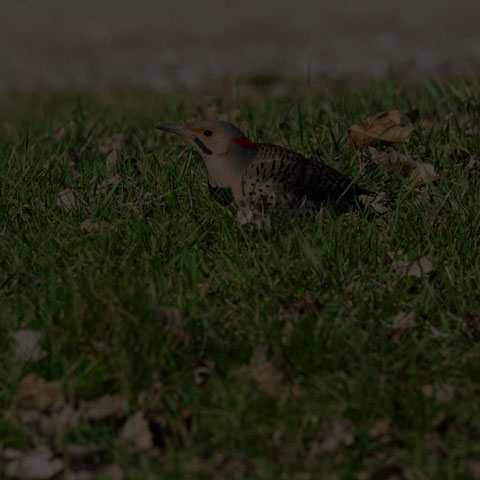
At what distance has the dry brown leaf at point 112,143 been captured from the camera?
Result: 766 cm

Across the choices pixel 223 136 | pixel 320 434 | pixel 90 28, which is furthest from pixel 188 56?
pixel 320 434

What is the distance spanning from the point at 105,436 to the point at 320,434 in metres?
0.96

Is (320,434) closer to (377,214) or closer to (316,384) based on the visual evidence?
(316,384)

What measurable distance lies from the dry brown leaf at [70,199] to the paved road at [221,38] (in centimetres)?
878

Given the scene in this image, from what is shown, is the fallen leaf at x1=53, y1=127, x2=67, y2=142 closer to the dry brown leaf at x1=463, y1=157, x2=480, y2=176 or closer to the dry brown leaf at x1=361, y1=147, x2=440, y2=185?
the dry brown leaf at x1=361, y1=147, x2=440, y2=185

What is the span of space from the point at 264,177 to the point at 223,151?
→ 0.34m

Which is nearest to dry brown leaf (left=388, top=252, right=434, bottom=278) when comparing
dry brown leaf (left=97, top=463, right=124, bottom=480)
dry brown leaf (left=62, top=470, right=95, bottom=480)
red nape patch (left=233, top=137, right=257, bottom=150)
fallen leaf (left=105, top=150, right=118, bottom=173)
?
red nape patch (left=233, top=137, right=257, bottom=150)

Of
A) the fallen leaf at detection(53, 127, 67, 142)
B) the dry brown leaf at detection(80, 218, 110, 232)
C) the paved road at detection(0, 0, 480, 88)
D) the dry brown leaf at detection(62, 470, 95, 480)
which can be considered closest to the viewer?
the dry brown leaf at detection(62, 470, 95, 480)

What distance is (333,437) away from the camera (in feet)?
13.6

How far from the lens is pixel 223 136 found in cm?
610

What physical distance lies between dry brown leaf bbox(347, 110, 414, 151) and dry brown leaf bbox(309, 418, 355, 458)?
→ 317 cm

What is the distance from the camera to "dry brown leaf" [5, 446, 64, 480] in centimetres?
405

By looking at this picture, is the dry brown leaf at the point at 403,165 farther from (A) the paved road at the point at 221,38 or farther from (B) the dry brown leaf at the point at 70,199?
(A) the paved road at the point at 221,38

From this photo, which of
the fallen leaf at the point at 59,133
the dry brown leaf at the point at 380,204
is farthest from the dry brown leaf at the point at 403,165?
the fallen leaf at the point at 59,133
